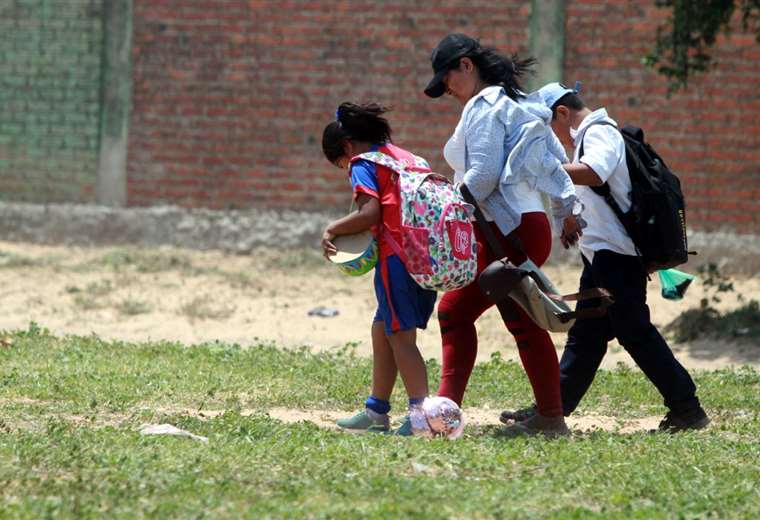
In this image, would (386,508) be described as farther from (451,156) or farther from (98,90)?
(98,90)

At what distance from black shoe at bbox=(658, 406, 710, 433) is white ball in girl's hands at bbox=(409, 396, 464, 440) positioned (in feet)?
3.59

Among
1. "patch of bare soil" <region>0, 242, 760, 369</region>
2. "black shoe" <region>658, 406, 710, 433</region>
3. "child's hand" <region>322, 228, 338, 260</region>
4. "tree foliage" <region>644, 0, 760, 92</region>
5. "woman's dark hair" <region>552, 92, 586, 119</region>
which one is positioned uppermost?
"tree foliage" <region>644, 0, 760, 92</region>

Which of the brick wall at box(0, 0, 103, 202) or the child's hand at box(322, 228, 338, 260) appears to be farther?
the brick wall at box(0, 0, 103, 202)

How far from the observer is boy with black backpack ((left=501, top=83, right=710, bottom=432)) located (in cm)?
595

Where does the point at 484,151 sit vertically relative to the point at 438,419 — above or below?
above

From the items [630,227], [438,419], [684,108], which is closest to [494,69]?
[630,227]

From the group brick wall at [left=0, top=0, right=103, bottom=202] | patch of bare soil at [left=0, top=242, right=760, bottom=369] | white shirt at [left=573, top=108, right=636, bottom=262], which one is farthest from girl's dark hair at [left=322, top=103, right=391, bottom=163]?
brick wall at [left=0, top=0, right=103, bottom=202]

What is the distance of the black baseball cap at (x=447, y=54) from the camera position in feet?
18.9

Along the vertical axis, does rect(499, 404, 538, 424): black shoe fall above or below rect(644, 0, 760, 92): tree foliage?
below

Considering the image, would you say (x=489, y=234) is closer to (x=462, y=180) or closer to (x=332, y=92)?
(x=462, y=180)

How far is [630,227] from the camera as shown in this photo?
6020 mm

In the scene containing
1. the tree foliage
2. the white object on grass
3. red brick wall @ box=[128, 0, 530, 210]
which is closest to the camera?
the white object on grass

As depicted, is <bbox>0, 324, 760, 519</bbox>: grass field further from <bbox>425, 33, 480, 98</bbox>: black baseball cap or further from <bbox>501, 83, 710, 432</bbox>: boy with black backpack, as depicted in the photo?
<bbox>425, 33, 480, 98</bbox>: black baseball cap

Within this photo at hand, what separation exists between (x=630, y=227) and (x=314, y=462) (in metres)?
2.05
